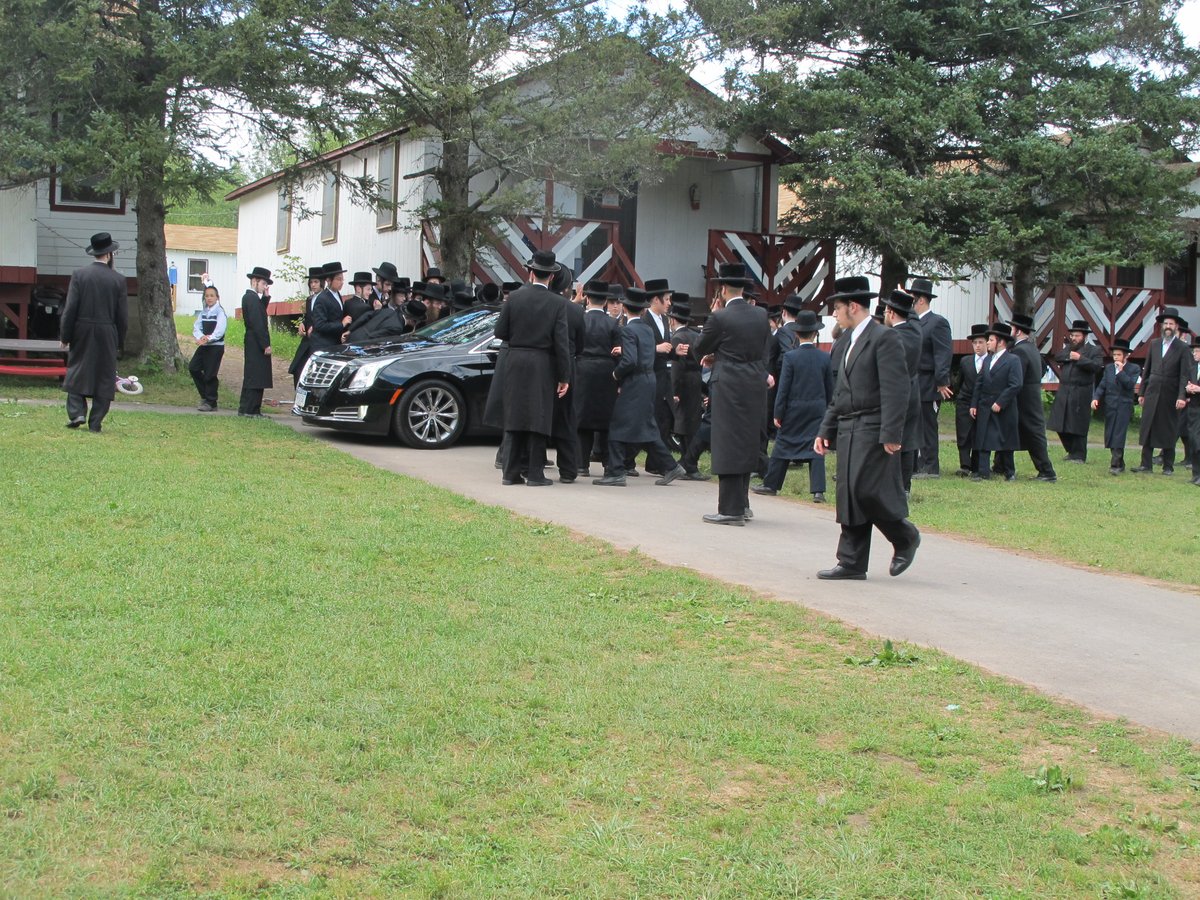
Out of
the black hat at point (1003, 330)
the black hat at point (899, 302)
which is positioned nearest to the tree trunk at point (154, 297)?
the black hat at point (1003, 330)

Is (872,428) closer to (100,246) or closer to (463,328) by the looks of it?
(463,328)

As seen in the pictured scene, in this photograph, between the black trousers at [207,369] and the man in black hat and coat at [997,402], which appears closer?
the man in black hat and coat at [997,402]

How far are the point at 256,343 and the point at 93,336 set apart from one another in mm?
3062

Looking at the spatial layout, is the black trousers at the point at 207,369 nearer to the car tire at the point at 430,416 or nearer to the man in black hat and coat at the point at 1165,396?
the car tire at the point at 430,416

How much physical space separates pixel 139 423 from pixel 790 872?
12526 mm

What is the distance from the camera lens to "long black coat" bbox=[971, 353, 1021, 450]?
1540 cm

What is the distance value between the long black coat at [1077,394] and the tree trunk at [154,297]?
44.5 feet

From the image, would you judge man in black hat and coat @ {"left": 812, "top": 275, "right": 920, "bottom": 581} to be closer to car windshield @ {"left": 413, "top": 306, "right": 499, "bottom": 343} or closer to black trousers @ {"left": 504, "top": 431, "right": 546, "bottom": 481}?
black trousers @ {"left": 504, "top": 431, "right": 546, "bottom": 481}

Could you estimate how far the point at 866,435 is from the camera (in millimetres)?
8344

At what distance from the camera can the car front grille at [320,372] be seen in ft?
48.4

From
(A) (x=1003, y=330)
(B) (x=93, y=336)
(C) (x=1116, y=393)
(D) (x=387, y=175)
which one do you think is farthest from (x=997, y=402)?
(D) (x=387, y=175)

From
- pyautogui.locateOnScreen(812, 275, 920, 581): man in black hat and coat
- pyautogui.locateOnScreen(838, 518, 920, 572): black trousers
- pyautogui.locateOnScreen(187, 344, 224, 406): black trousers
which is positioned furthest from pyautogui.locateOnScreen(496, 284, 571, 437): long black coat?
pyautogui.locateOnScreen(187, 344, 224, 406): black trousers

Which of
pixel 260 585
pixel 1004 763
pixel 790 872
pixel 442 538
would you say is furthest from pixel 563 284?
pixel 790 872

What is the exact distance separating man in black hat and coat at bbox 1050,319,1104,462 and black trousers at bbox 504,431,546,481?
380 inches
